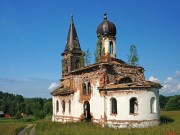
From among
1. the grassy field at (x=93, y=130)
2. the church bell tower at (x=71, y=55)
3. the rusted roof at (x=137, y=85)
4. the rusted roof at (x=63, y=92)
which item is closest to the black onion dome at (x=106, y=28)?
the rusted roof at (x=63, y=92)

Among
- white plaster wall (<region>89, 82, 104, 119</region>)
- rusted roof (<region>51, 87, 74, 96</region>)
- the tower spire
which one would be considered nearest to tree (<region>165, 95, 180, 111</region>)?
the tower spire

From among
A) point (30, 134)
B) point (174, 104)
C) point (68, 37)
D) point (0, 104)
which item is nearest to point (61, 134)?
point (30, 134)

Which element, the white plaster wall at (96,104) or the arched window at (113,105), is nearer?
the arched window at (113,105)

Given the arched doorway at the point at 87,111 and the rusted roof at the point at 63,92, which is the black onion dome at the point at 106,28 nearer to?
the rusted roof at the point at 63,92

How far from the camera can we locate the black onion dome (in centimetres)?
3041

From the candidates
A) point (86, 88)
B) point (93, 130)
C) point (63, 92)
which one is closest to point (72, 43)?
point (63, 92)

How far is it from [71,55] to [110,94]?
52.2 ft

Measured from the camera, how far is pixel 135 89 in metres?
23.9

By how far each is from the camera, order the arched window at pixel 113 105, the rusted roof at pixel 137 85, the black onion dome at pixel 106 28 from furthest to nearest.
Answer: the black onion dome at pixel 106 28, the arched window at pixel 113 105, the rusted roof at pixel 137 85

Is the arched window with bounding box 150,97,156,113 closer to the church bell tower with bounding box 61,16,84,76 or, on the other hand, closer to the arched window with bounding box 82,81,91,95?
the arched window with bounding box 82,81,91,95

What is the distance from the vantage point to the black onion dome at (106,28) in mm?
30406

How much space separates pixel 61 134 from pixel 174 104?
5881 centimetres

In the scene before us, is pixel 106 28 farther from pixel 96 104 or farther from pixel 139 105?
pixel 139 105

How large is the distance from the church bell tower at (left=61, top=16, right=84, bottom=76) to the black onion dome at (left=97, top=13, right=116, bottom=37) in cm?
935
